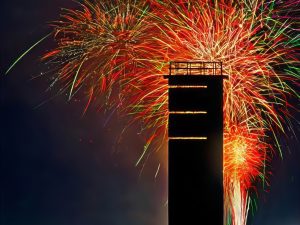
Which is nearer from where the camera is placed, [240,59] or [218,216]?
[218,216]

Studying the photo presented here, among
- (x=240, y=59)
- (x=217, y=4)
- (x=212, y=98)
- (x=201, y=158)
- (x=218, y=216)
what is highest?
(x=217, y=4)

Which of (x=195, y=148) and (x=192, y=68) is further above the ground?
(x=192, y=68)

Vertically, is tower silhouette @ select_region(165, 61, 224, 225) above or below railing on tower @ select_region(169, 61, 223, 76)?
below

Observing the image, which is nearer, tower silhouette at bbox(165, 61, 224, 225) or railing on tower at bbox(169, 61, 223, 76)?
tower silhouette at bbox(165, 61, 224, 225)

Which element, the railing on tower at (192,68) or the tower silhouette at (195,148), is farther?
the railing on tower at (192,68)

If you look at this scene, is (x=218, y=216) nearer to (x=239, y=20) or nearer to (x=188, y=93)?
(x=188, y=93)

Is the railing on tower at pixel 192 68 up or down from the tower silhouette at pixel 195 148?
up

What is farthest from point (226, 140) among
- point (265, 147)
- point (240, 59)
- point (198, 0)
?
point (198, 0)

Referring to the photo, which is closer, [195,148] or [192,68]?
[195,148]
